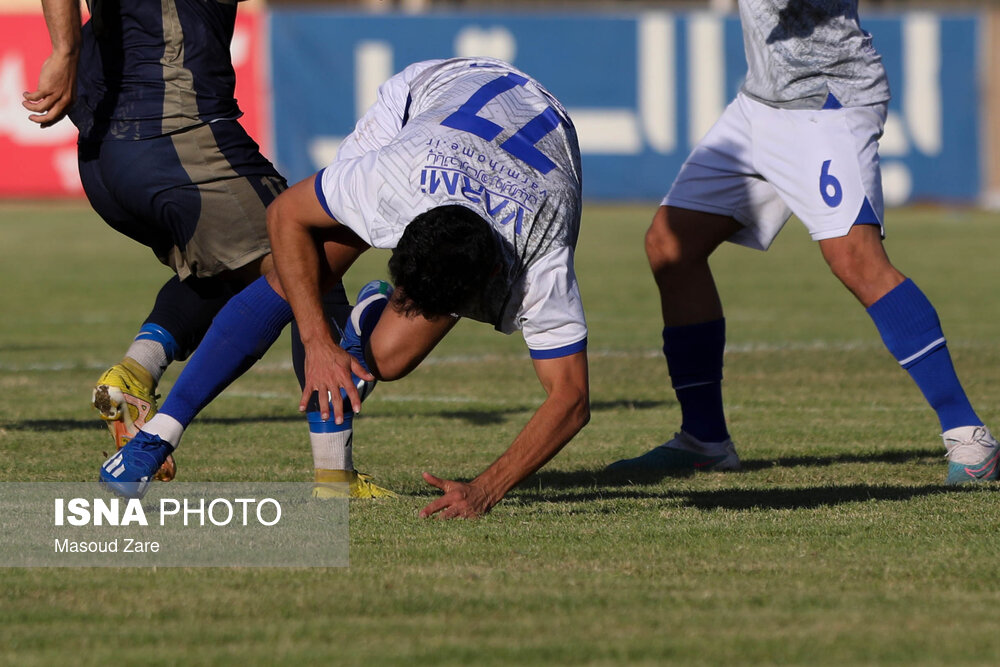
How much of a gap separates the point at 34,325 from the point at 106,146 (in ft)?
20.6

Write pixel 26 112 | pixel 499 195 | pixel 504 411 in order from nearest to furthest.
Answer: pixel 499 195, pixel 504 411, pixel 26 112

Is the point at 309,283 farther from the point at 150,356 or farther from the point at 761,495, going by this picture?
the point at 761,495

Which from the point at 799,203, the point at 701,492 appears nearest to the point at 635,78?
the point at 799,203

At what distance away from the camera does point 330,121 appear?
2539cm

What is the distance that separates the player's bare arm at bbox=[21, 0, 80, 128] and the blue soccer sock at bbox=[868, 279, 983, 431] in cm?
267

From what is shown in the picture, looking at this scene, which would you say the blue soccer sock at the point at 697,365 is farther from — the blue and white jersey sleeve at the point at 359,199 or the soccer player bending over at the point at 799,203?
the blue and white jersey sleeve at the point at 359,199

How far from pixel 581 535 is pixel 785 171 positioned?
1.80 metres

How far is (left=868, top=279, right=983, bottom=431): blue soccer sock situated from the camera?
18.4ft

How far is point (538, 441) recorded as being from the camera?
14.9ft

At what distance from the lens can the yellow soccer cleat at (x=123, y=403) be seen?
17.6 ft

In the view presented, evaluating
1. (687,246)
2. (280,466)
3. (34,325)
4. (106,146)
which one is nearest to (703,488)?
(687,246)

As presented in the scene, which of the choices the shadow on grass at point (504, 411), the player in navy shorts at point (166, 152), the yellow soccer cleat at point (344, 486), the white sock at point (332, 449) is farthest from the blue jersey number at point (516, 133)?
the shadow on grass at point (504, 411)

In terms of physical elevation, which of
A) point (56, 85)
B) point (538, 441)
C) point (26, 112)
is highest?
point (56, 85)

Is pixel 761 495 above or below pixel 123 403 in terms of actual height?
below
